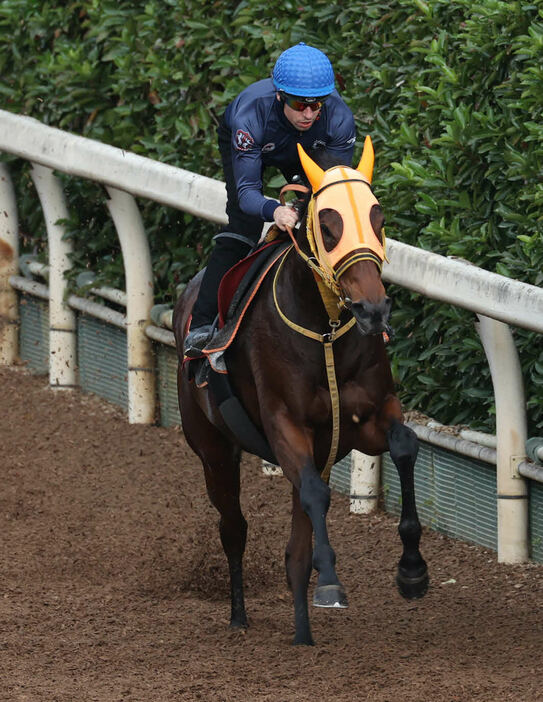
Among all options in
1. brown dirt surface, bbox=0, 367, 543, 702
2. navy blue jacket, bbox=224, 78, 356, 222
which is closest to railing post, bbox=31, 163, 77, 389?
brown dirt surface, bbox=0, 367, 543, 702

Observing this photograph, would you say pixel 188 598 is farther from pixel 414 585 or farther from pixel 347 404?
pixel 347 404

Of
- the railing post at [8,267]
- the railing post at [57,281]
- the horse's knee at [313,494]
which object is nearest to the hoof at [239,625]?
the horse's knee at [313,494]

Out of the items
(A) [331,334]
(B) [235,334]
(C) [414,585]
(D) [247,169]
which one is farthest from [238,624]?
(D) [247,169]

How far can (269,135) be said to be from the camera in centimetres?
621

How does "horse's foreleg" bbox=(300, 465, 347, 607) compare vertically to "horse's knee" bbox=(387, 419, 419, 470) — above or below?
below

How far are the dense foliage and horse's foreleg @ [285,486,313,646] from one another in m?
1.23

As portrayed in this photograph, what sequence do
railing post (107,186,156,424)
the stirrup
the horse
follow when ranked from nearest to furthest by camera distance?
the horse
the stirrup
railing post (107,186,156,424)

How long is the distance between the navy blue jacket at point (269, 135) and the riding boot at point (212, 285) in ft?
1.80

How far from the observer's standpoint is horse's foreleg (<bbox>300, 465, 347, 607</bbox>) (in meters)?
5.73

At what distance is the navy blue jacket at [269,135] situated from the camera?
613 centimetres

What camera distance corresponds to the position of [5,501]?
878cm

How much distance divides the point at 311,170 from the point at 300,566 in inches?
65.6

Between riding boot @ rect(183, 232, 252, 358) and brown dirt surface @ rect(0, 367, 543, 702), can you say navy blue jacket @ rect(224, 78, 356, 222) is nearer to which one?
riding boot @ rect(183, 232, 252, 358)

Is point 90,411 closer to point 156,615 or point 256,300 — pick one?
point 156,615
